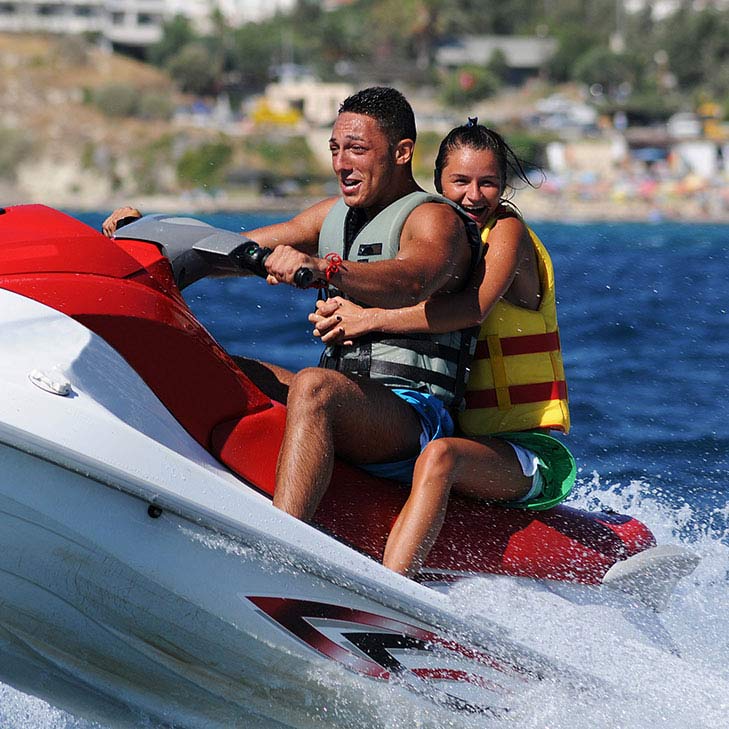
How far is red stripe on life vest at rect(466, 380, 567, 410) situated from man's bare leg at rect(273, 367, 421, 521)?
0.41 meters

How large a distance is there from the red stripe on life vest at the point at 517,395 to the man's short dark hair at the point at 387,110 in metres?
0.81

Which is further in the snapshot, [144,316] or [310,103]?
[310,103]

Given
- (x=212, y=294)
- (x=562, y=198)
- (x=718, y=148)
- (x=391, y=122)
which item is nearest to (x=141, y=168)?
(x=562, y=198)

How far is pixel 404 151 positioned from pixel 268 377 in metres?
0.87

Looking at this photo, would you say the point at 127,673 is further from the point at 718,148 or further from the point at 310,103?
the point at 310,103

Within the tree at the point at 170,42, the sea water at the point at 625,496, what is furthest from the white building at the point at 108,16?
the sea water at the point at 625,496

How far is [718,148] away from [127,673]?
238ft

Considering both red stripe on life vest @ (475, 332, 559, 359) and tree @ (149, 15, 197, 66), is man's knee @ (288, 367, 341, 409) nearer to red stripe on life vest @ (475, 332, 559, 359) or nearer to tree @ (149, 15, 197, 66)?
red stripe on life vest @ (475, 332, 559, 359)

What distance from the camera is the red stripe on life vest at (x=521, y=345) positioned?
147 inches

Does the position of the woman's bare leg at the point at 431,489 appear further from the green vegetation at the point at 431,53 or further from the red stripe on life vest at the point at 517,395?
the green vegetation at the point at 431,53

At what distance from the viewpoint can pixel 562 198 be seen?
6419 centimetres

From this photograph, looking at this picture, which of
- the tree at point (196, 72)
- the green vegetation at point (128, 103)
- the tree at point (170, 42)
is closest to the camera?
the green vegetation at point (128, 103)

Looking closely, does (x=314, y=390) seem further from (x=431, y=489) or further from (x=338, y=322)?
(x=431, y=489)

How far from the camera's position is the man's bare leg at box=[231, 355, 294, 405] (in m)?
3.84
